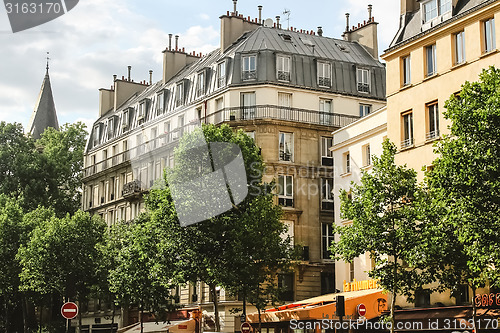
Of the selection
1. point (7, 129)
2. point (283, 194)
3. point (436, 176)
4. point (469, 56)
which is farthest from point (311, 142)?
point (7, 129)

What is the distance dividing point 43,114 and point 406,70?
5803cm

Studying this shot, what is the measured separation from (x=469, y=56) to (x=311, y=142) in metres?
16.5

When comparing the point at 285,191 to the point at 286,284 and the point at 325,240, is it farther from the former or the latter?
the point at 286,284

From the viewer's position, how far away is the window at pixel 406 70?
2888 centimetres

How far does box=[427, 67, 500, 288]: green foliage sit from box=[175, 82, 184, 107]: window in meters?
29.4

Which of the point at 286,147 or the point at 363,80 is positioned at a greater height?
the point at 363,80

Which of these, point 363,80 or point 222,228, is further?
point 363,80

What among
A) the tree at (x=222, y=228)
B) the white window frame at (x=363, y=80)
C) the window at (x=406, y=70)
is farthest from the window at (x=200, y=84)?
the window at (x=406, y=70)

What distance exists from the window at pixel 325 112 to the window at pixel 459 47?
52.1ft

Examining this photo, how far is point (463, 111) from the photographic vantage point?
19422mm

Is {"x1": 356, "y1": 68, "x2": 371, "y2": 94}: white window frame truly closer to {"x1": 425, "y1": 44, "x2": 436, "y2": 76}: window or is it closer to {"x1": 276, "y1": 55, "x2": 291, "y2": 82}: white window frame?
{"x1": 276, "y1": 55, "x2": 291, "y2": 82}: white window frame

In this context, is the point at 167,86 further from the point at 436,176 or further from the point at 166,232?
the point at 436,176

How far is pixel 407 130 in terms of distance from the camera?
28.5m

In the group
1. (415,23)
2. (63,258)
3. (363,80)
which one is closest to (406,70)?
(415,23)
